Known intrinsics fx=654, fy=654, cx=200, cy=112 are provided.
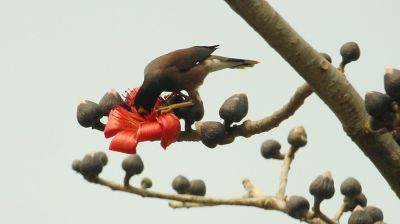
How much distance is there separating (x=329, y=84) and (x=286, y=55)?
0.16m

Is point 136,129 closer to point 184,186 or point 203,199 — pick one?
point 184,186

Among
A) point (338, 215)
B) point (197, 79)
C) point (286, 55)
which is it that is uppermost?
point (197, 79)

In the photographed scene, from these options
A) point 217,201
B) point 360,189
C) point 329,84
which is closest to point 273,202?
point 217,201

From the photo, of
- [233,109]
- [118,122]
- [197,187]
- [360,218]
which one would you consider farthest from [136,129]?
[360,218]

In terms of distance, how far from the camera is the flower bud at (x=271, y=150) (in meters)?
2.90

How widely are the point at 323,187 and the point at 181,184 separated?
Answer: 0.55m

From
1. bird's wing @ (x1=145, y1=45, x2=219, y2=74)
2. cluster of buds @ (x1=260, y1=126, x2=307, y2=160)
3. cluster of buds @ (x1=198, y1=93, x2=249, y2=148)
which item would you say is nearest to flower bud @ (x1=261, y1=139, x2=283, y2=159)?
cluster of buds @ (x1=260, y1=126, x2=307, y2=160)

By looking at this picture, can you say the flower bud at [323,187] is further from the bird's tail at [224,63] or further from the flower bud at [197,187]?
the bird's tail at [224,63]

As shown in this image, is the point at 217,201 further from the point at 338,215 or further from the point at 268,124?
the point at 338,215

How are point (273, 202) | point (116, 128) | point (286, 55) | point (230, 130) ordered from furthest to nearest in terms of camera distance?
point (116, 128), point (230, 130), point (273, 202), point (286, 55)

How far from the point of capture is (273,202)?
7.43 ft

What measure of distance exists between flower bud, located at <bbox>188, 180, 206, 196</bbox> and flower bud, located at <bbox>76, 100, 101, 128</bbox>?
47 cm

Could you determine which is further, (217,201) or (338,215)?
(338,215)

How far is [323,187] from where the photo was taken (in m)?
2.14
